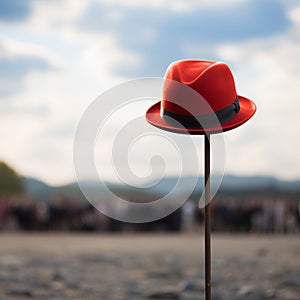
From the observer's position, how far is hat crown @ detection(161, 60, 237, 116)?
20.9ft

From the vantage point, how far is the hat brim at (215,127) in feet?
20.4

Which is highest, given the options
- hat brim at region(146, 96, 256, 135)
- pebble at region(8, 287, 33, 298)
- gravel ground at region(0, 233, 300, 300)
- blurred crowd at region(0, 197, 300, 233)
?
hat brim at region(146, 96, 256, 135)

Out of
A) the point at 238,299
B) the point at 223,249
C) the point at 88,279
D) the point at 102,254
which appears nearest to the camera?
the point at 238,299

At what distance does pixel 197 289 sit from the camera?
1507cm

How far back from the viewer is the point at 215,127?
6.20m

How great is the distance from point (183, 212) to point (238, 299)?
1956 centimetres

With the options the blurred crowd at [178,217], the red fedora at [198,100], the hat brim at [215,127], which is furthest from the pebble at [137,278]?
the blurred crowd at [178,217]

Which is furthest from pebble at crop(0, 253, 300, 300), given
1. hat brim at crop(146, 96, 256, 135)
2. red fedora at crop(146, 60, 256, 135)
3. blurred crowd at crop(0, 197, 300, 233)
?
blurred crowd at crop(0, 197, 300, 233)

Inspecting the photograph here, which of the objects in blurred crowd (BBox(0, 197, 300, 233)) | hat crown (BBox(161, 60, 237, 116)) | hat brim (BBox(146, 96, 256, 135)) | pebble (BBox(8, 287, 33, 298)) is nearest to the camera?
hat brim (BBox(146, 96, 256, 135))

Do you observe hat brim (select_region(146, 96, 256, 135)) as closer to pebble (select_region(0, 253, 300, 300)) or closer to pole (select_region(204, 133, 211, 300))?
pole (select_region(204, 133, 211, 300))

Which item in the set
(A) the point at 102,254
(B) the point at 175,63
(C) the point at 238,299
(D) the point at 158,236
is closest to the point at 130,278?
(C) the point at 238,299

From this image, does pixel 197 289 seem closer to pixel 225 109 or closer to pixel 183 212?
pixel 225 109

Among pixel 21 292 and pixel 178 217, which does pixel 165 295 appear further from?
pixel 178 217

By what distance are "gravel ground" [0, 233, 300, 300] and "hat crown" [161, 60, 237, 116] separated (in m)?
8.19
